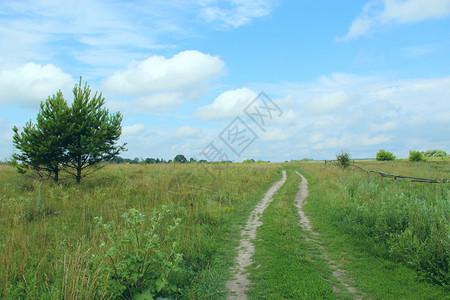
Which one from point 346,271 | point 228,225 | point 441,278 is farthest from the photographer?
point 228,225

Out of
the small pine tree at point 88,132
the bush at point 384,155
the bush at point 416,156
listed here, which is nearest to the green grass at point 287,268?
the small pine tree at point 88,132

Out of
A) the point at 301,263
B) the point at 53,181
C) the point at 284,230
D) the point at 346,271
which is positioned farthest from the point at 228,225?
the point at 53,181

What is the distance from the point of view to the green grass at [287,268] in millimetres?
4105

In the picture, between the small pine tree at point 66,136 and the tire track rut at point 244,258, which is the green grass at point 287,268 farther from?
the small pine tree at point 66,136

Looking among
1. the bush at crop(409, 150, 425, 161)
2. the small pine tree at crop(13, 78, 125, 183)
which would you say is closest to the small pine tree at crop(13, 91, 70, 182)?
the small pine tree at crop(13, 78, 125, 183)

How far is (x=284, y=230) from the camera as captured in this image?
7.16 metres

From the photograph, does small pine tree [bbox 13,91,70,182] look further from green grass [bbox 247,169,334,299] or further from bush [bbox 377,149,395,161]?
bush [bbox 377,149,395,161]

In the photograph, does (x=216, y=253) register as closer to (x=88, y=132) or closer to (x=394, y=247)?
(x=394, y=247)

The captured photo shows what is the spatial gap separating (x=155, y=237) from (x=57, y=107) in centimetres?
1325

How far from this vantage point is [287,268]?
16.3 feet

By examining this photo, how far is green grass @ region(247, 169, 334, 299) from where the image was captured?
4.11m

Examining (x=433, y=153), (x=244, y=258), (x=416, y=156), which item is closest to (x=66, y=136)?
(x=244, y=258)

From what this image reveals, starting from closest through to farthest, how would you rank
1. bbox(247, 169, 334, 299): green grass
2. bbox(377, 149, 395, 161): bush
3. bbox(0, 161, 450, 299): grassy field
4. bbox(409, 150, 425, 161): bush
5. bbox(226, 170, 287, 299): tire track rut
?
bbox(0, 161, 450, 299): grassy field, bbox(247, 169, 334, 299): green grass, bbox(226, 170, 287, 299): tire track rut, bbox(409, 150, 425, 161): bush, bbox(377, 149, 395, 161): bush

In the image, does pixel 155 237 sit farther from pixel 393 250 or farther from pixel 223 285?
pixel 393 250
